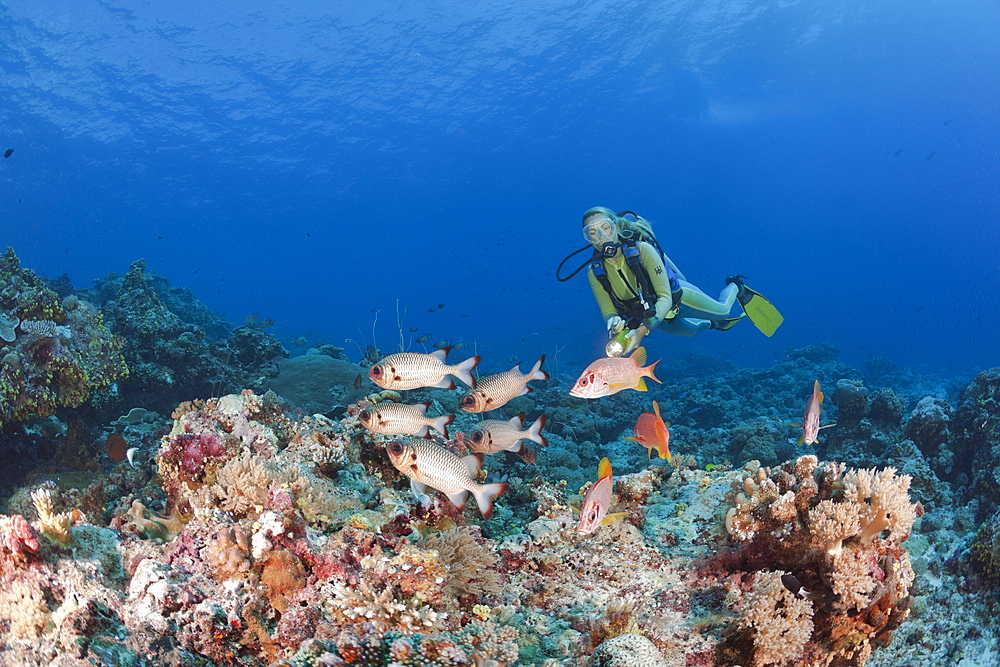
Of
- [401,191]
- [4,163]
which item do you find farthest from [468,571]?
[401,191]

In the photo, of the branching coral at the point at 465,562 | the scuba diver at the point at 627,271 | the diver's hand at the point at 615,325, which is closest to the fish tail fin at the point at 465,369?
the branching coral at the point at 465,562

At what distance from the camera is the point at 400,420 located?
3570mm

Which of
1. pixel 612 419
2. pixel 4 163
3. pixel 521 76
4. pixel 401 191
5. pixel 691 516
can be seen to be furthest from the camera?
pixel 401 191

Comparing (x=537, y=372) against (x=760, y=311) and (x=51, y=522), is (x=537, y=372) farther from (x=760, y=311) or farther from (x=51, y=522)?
(x=760, y=311)

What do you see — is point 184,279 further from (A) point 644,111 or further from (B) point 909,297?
(B) point 909,297

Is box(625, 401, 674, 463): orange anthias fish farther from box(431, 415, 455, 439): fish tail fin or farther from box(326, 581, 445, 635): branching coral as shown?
box(326, 581, 445, 635): branching coral

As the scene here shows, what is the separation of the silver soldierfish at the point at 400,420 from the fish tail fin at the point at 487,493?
58cm

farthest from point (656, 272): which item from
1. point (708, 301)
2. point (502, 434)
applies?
point (502, 434)

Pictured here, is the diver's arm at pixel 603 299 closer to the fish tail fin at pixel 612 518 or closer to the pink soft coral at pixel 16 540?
the fish tail fin at pixel 612 518

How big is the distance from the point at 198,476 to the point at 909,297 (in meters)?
149

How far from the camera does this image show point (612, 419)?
14.0 metres

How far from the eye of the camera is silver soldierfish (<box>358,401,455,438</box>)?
11.4 feet

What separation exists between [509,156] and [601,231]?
7815cm

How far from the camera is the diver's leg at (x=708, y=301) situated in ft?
28.2
